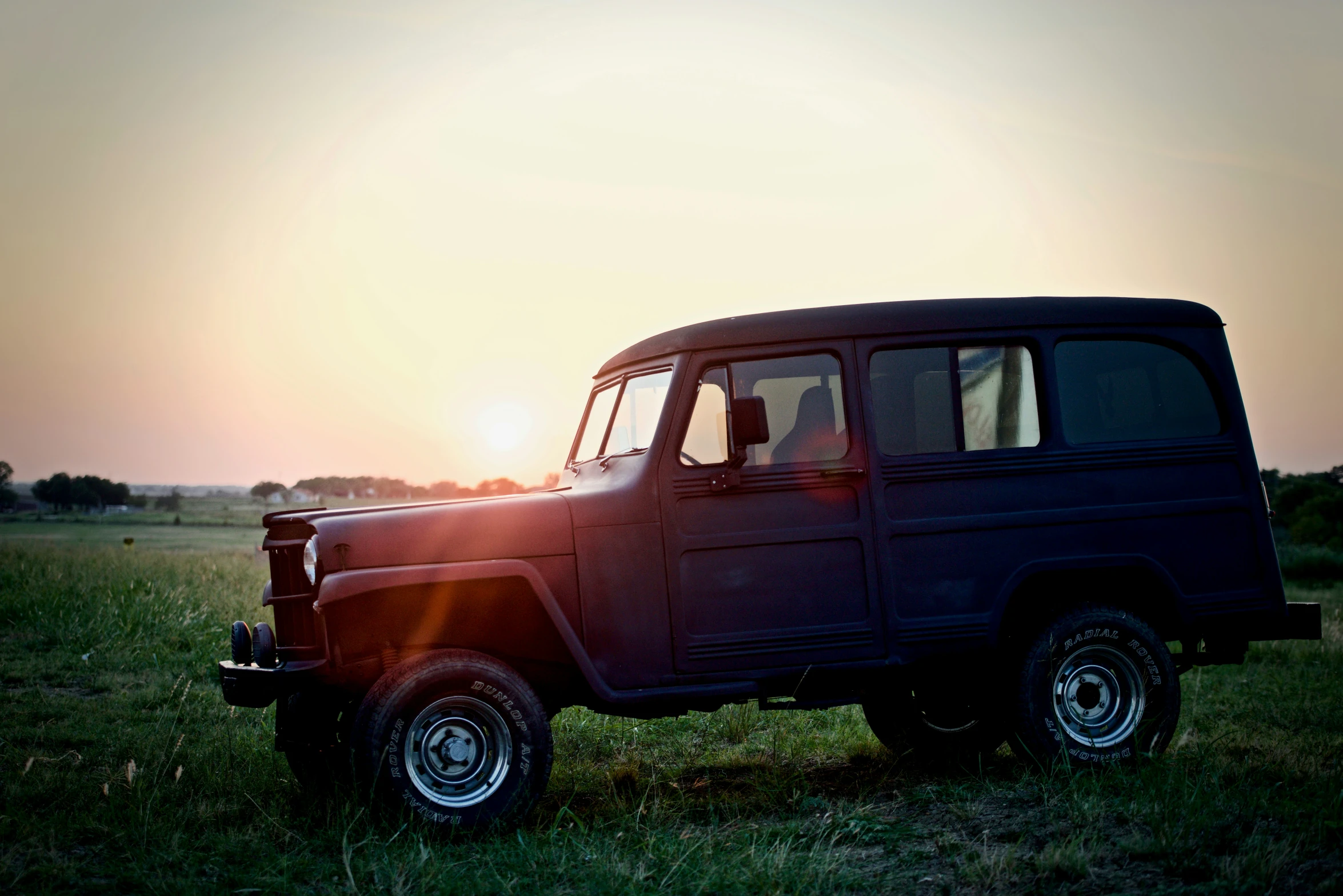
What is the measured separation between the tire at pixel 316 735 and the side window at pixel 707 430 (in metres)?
2.21

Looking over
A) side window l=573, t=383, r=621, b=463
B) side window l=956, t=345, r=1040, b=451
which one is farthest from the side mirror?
side window l=956, t=345, r=1040, b=451

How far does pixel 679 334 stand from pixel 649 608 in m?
1.43

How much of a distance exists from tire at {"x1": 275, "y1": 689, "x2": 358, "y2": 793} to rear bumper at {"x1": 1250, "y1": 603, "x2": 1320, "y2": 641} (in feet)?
16.7

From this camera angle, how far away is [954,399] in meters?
5.75

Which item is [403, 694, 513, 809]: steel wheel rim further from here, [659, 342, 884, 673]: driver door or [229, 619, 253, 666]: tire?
[229, 619, 253, 666]: tire

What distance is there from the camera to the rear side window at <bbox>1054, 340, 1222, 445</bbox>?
5953 mm

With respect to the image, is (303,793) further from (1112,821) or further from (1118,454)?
(1118,454)

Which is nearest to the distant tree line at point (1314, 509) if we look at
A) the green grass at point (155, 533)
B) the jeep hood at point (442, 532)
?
the green grass at point (155, 533)

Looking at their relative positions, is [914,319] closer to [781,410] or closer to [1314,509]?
[781,410]

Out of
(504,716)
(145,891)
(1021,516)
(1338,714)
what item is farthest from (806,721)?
(145,891)

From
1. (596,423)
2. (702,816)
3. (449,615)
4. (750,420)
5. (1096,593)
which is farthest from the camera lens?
(596,423)

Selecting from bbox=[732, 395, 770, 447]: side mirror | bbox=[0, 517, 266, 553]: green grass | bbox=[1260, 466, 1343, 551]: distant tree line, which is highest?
bbox=[0, 517, 266, 553]: green grass

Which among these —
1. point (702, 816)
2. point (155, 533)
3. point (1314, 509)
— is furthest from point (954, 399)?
point (155, 533)

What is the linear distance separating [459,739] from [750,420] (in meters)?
2.08
